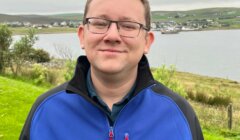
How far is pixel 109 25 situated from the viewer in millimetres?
2531

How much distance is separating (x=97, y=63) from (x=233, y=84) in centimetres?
4221

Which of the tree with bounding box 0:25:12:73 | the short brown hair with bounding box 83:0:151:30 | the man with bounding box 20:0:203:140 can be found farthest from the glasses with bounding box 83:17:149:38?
the tree with bounding box 0:25:12:73

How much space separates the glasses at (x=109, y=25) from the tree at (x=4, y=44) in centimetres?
2187

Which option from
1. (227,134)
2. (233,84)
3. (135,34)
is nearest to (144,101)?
(135,34)

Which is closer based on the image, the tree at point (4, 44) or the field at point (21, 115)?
the field at point (21, 115)

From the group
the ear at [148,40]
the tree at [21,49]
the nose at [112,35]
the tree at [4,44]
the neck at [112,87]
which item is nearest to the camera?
the nose at [112,35]

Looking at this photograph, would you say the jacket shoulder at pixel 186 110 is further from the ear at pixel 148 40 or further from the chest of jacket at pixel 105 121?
the ear at pixel 148 40

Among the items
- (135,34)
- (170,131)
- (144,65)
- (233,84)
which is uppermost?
(135,34)

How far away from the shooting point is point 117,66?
249cm

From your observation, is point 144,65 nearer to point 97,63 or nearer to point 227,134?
point 97,63

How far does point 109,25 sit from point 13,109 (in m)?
7.41

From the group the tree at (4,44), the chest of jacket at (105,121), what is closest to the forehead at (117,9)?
the chest of jacket at (105,121)

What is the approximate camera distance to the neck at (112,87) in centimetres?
264

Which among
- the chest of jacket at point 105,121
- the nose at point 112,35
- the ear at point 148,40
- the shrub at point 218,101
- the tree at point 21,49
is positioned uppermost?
the nose at point 112,35
